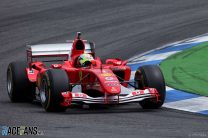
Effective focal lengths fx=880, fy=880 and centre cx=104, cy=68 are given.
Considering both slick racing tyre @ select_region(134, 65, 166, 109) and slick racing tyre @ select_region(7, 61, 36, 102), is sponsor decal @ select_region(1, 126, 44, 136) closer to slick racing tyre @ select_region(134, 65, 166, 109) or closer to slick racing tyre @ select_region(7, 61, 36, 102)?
slick racing tyre @ select_region(134, 65, 166, 109)

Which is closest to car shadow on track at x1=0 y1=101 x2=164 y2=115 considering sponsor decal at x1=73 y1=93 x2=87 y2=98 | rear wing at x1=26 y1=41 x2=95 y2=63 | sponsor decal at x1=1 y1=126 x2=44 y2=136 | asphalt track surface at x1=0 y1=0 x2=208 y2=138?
asphalt track surface at x1=0 y1=0 x2=208 y2=138

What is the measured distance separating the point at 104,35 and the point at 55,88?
30.4ft

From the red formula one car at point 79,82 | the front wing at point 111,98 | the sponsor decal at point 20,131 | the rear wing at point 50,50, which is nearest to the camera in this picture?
the sponsor decal at point 20,131

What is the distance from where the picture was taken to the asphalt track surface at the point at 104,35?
12.4 meters

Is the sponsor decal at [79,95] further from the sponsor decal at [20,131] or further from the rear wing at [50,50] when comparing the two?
Result: the rear wing at [50,50]

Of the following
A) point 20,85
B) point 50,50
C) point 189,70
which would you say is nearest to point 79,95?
point 20,85

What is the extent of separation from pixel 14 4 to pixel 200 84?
43.0ft

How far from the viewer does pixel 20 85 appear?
15.9m

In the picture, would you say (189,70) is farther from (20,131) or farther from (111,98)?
(20,131)

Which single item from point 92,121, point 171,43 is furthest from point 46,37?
point 92,121

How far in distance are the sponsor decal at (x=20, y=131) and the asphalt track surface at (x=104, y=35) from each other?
0.45 feet

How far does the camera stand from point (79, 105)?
15.1m

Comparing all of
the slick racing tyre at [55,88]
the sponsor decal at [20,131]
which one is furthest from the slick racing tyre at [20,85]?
the sponsor decal at [20,131]

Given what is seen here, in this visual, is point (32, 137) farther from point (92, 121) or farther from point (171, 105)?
point (171, 105)
